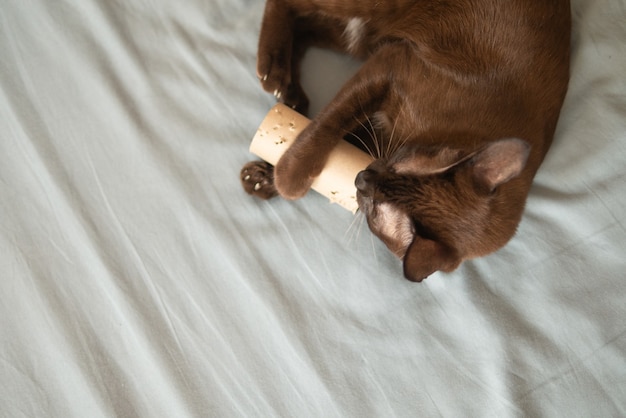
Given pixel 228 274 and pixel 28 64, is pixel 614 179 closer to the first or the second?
pixel 228 274

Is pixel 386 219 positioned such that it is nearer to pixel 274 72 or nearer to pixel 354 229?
pixel 354 229

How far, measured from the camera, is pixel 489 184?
3.12ft

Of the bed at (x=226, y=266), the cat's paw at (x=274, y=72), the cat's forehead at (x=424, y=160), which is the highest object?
the cat's paw at (x=274, y=72)

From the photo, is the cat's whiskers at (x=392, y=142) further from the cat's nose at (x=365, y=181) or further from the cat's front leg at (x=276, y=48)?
the cat's front leg at (x=276, y=48)

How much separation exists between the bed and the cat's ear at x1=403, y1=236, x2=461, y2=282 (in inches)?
9.4

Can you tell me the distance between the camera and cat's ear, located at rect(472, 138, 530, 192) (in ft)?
2.79

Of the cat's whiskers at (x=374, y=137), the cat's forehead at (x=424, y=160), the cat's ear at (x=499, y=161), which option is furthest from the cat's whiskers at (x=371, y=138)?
the cat's ear at (x=499, y=161)

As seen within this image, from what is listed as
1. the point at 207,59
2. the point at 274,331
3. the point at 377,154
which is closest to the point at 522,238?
the point at 377,154

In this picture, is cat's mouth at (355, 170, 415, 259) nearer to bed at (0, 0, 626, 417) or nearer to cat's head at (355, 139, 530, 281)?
cat's head at (355, 139, 530, 281)

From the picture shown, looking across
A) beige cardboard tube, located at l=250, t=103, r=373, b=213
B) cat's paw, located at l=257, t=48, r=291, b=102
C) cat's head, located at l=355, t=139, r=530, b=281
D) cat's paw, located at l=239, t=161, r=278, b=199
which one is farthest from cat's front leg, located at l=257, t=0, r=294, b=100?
cat's head, located at l=355, t=139, r=530, b=281

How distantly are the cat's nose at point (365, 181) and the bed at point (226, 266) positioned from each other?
0.18 meters

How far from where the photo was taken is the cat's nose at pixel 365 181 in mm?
1055

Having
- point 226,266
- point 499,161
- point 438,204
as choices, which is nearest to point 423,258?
point 438,204

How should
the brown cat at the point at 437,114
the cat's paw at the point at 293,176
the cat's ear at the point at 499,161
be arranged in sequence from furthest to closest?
A: 1. the cat's paw at the point at 293,176
2. the brown cat at the point at 437,114
3. the cat's ear at the point at 499,161
